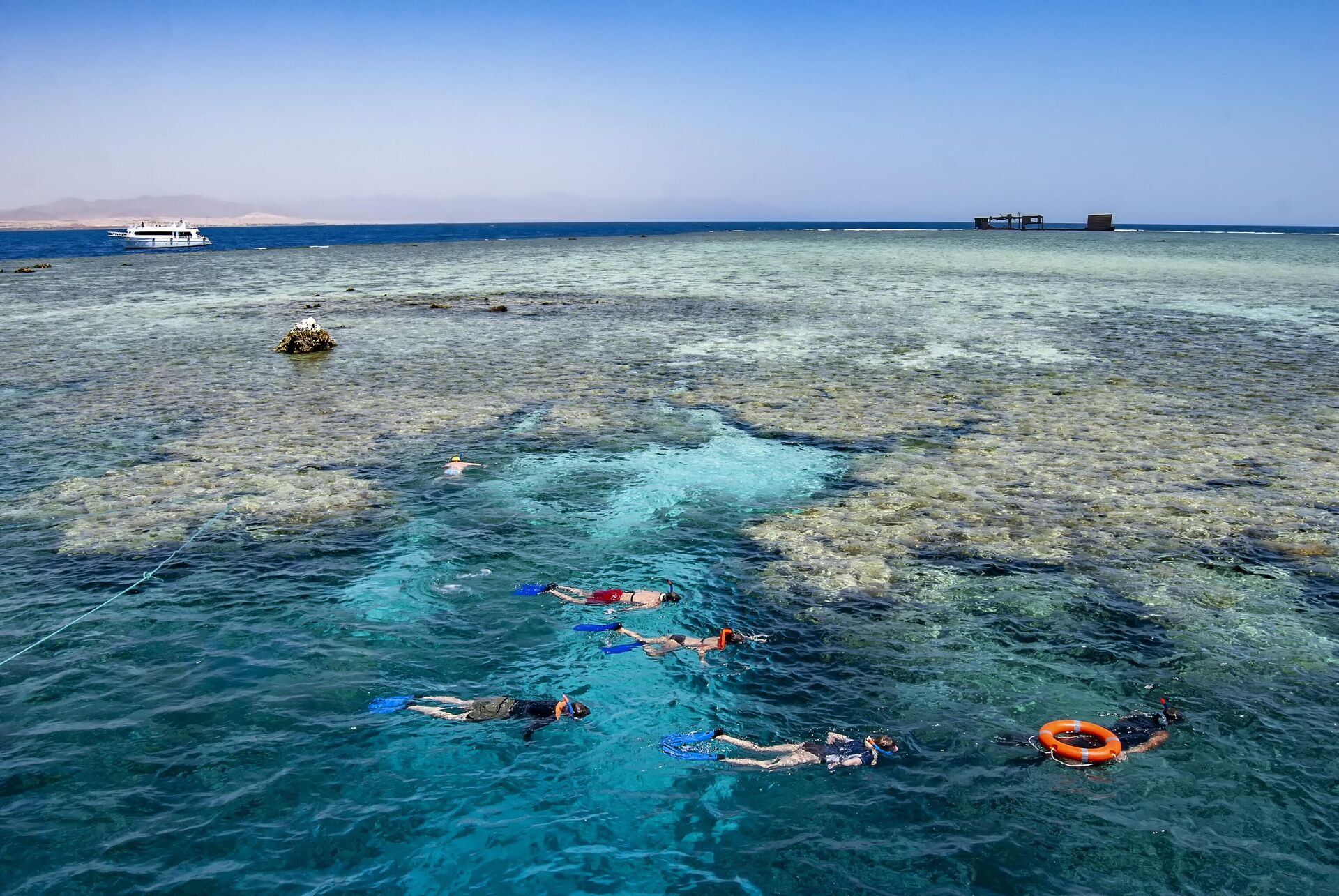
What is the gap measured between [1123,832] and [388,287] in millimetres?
84371

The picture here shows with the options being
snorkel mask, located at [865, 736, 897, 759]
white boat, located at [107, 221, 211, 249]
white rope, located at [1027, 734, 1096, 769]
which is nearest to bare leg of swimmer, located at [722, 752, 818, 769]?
snorkel mask, located at [865, 736, 897, 759]

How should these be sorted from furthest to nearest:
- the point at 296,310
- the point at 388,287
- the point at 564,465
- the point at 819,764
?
the point at 388,287 < the point at 296,310 < the point at 564,465 < the point at 819,764

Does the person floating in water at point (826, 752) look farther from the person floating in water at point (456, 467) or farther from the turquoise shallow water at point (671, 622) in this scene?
the person floating in water at point (456, 467)

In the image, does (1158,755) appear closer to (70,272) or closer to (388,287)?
(388,287)

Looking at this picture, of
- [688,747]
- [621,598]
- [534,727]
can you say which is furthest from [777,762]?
[621,598]

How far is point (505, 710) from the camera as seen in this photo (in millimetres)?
13727

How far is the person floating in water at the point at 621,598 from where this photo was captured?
17.3 meters

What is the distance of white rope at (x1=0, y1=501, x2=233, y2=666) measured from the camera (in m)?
15.7

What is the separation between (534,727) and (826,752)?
482 cm

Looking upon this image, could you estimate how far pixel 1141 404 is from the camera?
1276 inches

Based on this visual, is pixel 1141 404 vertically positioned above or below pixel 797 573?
above

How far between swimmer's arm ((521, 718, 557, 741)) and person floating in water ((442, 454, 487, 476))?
12488 millimetres

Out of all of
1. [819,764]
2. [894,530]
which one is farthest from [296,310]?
[819,764]

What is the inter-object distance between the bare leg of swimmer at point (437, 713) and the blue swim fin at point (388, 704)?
0.58ft
